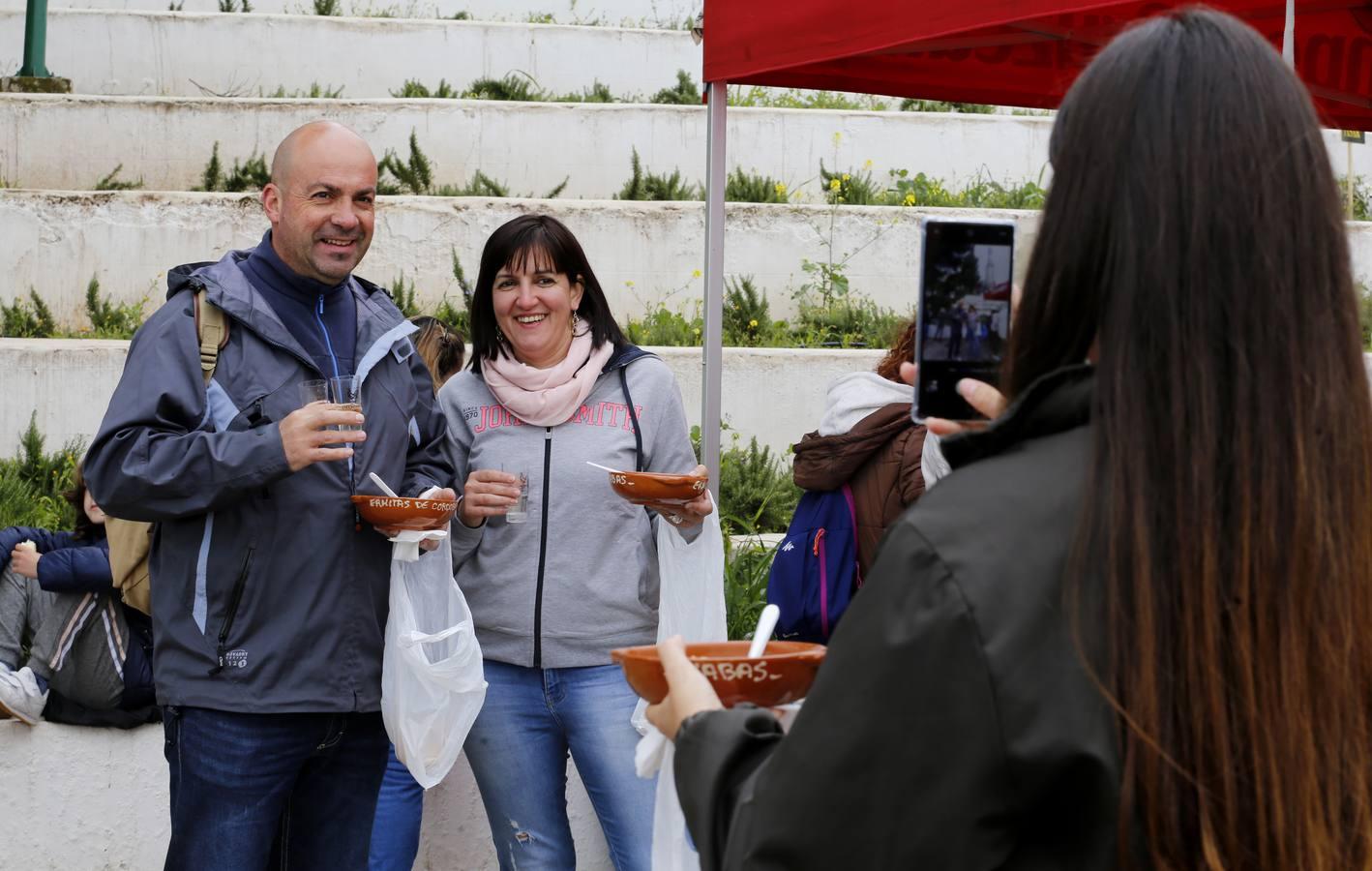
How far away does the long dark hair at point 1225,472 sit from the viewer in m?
1.20

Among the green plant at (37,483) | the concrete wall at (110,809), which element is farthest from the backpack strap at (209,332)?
the green plant at (37,483)

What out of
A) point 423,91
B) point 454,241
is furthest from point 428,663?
point 423,91

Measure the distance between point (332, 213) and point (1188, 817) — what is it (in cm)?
247

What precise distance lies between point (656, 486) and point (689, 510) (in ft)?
0.76

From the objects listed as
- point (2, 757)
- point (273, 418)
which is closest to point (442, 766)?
point (273, 418)

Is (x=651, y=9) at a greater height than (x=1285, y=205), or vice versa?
(x=651, y=9)

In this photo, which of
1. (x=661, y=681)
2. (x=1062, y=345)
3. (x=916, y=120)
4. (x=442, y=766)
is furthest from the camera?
(x=916, y=120)

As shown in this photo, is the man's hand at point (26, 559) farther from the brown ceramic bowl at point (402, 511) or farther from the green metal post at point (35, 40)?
the green metal post at point (35, 40)

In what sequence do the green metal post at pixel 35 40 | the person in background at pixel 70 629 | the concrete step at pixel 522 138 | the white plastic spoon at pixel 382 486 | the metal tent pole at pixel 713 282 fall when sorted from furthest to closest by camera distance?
the green metal post at pixel 35 40 < the concrete step at pixel 522 138 < the person in background at pixel 70 629 < the metal tent pole at pixel 713 282 < the white plastic spoon at pixel 382 486

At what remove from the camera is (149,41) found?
10773mm

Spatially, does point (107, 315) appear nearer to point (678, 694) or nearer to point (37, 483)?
point (37, 483)

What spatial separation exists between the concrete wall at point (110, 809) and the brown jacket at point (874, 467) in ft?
5.76

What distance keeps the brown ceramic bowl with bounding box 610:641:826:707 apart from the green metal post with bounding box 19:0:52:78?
9.89 m

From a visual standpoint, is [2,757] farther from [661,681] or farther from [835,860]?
[835,860]
